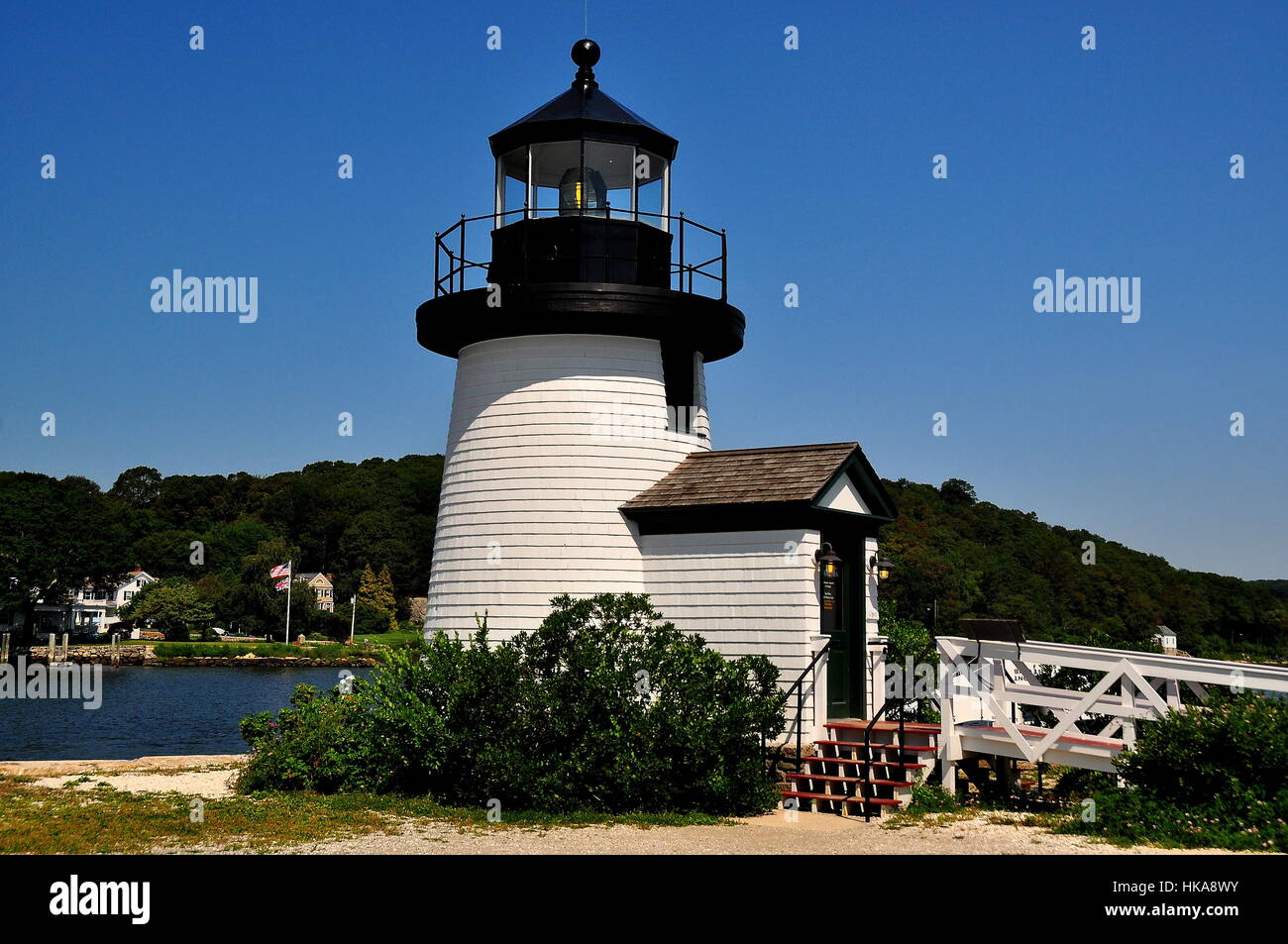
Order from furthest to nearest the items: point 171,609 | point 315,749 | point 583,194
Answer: point 171,609, point 583,194, point 315,749

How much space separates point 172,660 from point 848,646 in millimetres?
70674

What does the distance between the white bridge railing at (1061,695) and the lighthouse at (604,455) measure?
5.37 ft

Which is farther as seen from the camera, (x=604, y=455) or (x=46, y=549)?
(x=46, y=549)

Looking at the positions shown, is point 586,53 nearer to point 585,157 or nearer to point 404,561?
point 585,157

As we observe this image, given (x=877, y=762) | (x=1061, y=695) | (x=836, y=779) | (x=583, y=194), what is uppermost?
(x=583, y=194)

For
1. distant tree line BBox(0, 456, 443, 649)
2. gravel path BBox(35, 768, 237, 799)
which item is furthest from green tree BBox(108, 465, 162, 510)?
gravel path BBox(35, 768, 237, 799)

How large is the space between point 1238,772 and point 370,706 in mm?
10277

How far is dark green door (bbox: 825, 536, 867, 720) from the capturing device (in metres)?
15.3

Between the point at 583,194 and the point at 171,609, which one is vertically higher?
the point at 583,194

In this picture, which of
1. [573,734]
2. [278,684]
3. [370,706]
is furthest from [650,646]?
[278,684]

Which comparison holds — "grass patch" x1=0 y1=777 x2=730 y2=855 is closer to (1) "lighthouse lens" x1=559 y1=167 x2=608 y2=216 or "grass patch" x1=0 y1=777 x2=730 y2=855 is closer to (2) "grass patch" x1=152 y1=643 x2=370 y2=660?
(1) "lighthouse lens" x1=559 y1=167 x2=608 y2=216

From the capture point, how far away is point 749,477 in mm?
15398

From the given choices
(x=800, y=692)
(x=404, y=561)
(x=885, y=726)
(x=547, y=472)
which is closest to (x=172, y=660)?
(x=404, y=561)
